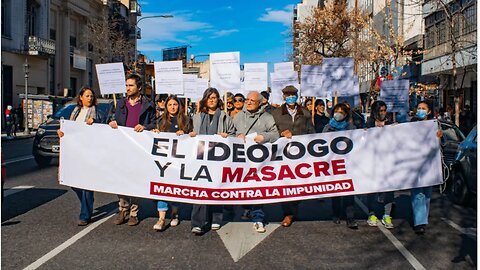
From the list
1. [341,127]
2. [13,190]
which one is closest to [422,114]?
[341,127]

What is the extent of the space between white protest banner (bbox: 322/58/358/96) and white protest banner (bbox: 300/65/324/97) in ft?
1.02

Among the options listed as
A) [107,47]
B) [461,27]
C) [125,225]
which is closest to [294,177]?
[125,225]

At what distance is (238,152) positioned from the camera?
269 inches

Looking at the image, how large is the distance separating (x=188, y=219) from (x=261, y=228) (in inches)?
50.7

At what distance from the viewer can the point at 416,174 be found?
22.6 ft

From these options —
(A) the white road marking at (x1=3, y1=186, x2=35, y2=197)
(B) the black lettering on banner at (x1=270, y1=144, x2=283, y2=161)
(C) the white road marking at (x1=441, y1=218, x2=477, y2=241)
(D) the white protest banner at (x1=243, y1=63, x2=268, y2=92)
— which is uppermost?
(D) the white protest banner at (x1=243, y1=63, x2=268, y2=92)

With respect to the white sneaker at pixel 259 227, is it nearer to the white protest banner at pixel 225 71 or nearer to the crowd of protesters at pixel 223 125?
the crowd of protesters at pixel 223 125

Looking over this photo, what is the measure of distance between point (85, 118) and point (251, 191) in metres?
2.56

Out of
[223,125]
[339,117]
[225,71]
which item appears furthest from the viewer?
[225,71]

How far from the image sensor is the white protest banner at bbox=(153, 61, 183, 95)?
9.20m

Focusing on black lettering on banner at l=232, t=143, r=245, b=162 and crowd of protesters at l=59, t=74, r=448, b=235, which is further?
crowd of protesters at l=59, t=74, r=448, b=235

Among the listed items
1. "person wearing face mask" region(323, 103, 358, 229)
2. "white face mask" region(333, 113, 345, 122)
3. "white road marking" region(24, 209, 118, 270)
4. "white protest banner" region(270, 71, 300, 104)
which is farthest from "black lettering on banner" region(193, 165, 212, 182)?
"white protest banner" region(270, 71, 300, 104)

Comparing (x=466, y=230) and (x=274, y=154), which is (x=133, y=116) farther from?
(x=466, y=230)

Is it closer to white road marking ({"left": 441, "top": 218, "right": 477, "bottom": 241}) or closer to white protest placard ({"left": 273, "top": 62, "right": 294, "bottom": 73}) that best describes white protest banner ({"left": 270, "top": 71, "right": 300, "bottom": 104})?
white protest placard ({"left": 273, "top": 62, "right": 294, "bottom": 73})
